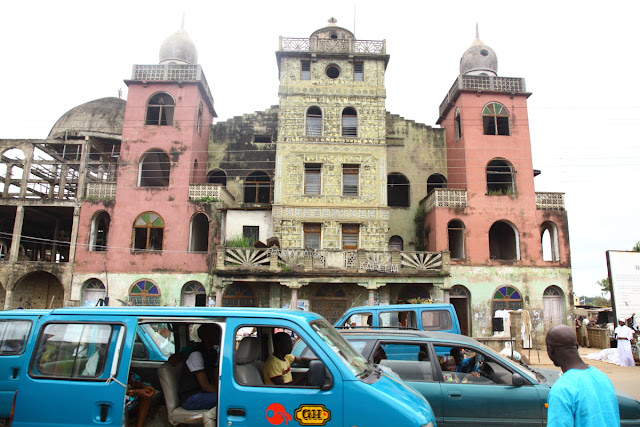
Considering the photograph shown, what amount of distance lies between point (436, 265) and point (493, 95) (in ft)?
36.1

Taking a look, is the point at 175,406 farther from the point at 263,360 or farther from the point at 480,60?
the point at 480,60

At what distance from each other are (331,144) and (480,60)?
437 inches

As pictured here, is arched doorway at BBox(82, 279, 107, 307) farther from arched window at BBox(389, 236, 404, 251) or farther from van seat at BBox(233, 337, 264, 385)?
van seat at BBox(233, 337, 264, 385)

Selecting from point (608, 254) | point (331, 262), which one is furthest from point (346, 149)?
point (608, 254)

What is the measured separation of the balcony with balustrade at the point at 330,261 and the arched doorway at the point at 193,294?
286 centimetres

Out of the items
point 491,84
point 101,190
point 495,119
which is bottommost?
point 101,190

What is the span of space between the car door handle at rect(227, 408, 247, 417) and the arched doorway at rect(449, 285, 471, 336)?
20.4 meters

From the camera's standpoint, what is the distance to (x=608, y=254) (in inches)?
866

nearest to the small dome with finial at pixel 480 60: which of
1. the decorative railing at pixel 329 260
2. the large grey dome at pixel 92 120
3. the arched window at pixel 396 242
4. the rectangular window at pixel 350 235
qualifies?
the arched window at pixel 396 242

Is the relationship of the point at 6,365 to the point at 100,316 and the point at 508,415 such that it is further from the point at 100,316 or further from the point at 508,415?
the point at 508,415

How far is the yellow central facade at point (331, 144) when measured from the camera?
2300cm

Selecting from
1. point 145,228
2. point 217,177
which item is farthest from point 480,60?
point 145,228

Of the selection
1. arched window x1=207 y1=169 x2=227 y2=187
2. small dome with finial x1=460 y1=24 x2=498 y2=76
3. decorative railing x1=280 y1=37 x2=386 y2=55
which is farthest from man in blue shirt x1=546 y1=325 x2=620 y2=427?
small dome with finial x1=460 y1=24 x2=498 y2=76

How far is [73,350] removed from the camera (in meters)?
4.39
